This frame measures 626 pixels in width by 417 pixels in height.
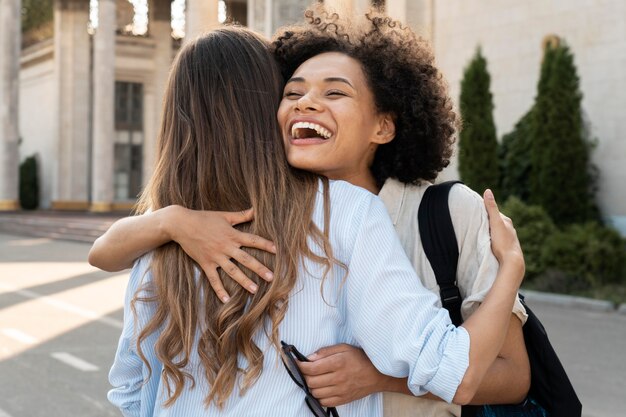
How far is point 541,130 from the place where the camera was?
1614 centimetres

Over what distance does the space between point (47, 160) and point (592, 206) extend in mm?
34718

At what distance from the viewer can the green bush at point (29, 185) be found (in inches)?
1725

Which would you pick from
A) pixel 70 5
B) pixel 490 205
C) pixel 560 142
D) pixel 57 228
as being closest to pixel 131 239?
pixel 490 205

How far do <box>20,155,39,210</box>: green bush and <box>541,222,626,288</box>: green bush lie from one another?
34.7 meters

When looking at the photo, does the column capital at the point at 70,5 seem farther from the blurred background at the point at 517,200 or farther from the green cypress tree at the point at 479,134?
A: the green cypress tree at the point at 479,134

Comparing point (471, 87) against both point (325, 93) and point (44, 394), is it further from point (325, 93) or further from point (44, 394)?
point (325, 93)

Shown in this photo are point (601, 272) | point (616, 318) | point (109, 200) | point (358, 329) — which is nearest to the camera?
point (358, 329)

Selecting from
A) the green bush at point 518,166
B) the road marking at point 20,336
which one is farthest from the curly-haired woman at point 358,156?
the green bush at point 518,166

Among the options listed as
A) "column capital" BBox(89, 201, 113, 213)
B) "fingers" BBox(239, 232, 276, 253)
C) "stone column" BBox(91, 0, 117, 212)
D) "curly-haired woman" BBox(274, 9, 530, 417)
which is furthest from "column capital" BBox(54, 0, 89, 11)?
"fingers" BBox(239, 232, 276, 253)

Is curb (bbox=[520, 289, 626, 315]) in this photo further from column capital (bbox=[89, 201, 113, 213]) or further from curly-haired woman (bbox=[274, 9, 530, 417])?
column capital (bbox=[89, 201, 113, 213])

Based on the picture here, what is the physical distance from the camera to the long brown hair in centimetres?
202

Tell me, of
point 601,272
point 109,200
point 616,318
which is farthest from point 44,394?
point 109,200

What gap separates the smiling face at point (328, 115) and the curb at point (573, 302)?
10740mm

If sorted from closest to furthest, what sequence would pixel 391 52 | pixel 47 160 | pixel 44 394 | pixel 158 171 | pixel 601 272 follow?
pixel 158 171 → pixel 391 52 → pixel 44 394 → pixel 601 272 → pixel 47 160
